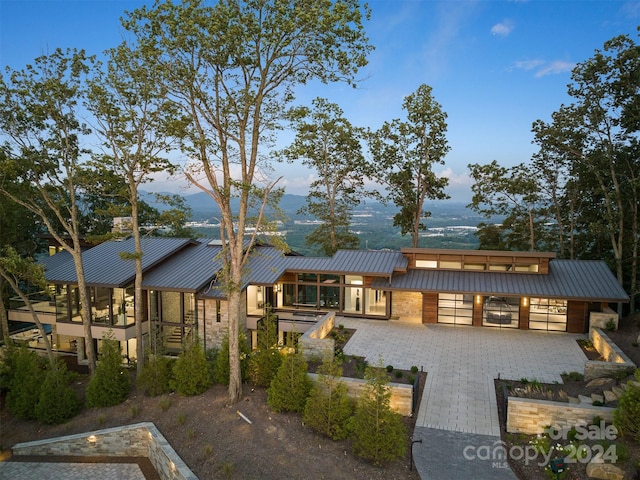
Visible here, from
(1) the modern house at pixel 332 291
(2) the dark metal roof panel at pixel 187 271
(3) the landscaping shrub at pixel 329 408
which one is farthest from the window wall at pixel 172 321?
(3) the landscaping shrub at pixel 329 408

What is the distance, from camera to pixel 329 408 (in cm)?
951

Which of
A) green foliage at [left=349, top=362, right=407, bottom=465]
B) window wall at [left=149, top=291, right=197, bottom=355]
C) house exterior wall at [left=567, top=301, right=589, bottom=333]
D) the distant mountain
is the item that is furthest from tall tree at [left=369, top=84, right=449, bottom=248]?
green foliage at [left=349, top=362, right=407, bottom=465]

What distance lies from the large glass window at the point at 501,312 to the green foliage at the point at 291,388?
10734mm

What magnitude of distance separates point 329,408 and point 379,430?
1375 millimetres

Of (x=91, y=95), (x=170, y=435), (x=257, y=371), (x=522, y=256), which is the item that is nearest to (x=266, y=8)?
(x=91, y=95)

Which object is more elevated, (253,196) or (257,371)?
(253,196)

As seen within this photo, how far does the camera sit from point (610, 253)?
23484 millimetres

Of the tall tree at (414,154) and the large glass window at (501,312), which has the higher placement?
the tall tree at (414,154)

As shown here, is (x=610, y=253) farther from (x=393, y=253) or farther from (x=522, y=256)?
(x=393, y=253)

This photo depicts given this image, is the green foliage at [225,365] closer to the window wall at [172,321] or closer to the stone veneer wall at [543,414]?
the window wall at [172,321]

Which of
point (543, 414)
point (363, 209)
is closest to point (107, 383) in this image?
point (543, 414)

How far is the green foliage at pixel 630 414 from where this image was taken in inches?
337

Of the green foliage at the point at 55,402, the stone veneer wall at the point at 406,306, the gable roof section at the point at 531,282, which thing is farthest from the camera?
the stone veneer wall at the point at 406,306

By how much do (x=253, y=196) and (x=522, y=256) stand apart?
42.2ft
